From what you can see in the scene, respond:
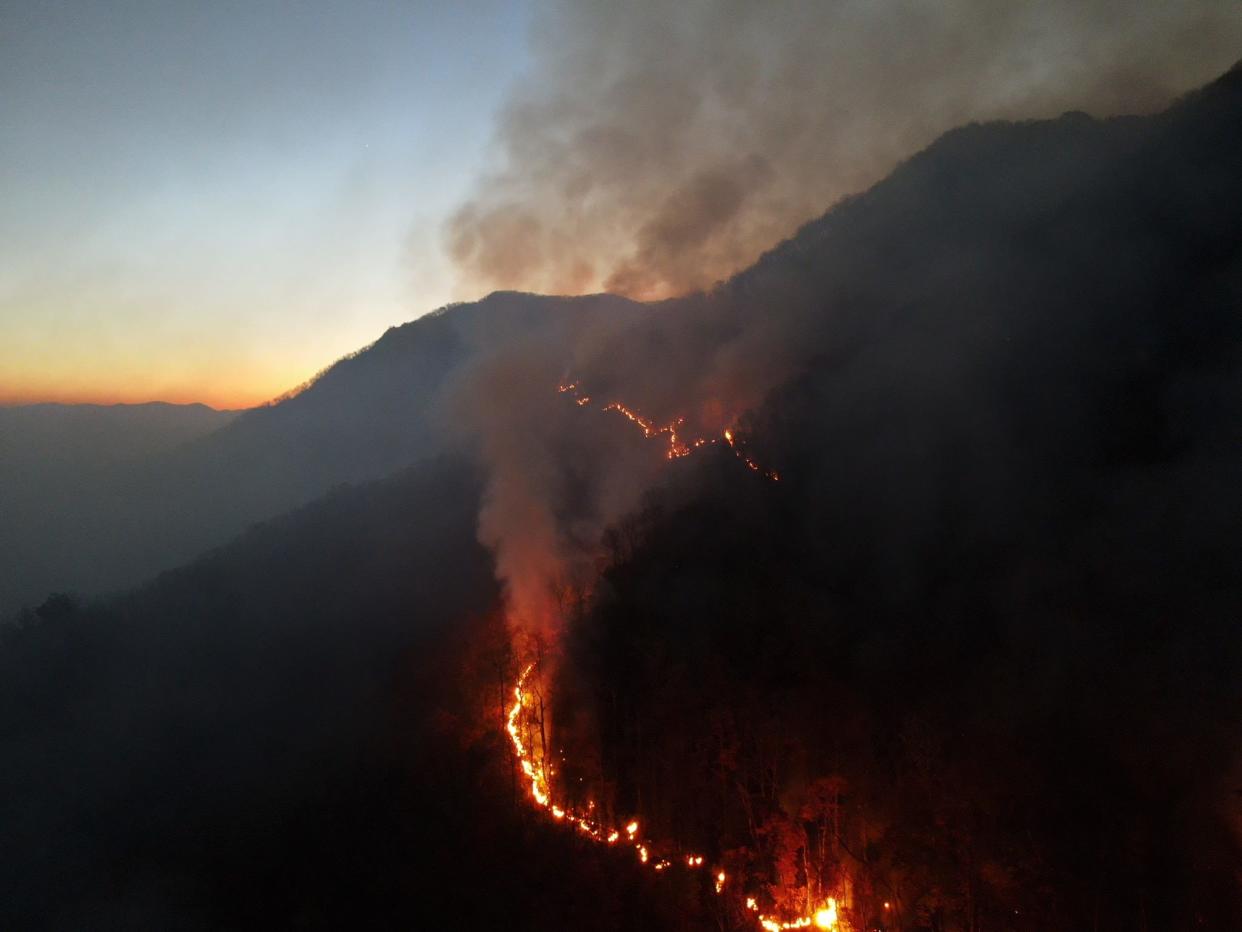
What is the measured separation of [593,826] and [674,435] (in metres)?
29.6

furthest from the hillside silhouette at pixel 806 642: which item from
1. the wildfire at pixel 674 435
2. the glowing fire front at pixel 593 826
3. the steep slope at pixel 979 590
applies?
the wildfire at pixel 674 435

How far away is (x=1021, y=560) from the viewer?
41.3 metres

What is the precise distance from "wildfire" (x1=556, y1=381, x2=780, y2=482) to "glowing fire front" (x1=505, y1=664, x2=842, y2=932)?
67.4ft

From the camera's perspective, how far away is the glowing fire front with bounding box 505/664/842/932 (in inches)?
1110

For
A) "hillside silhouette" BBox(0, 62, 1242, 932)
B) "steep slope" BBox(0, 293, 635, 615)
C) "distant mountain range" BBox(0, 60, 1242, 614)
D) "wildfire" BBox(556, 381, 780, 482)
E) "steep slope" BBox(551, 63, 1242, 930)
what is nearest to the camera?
"steep slope" BBox(551, 63, 1242, 930)

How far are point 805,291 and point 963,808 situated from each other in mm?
49836

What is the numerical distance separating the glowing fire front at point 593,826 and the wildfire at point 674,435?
67.4 feet

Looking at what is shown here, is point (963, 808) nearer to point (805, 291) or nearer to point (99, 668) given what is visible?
point (805, 291)

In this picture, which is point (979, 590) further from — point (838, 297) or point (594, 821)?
point (838, 297)

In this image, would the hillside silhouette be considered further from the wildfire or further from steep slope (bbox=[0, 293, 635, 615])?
steep slope (bbox=[0, 293, 635, 615])

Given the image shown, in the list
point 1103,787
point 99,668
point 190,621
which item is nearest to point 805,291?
point 1103,787

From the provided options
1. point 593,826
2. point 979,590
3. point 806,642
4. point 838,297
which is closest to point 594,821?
point 593,826

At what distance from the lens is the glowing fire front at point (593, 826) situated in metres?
28.2

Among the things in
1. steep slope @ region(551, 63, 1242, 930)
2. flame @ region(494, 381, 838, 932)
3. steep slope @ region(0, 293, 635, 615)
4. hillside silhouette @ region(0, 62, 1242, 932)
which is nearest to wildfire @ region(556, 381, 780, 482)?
flame @ region(494, 381, 838, 932)
